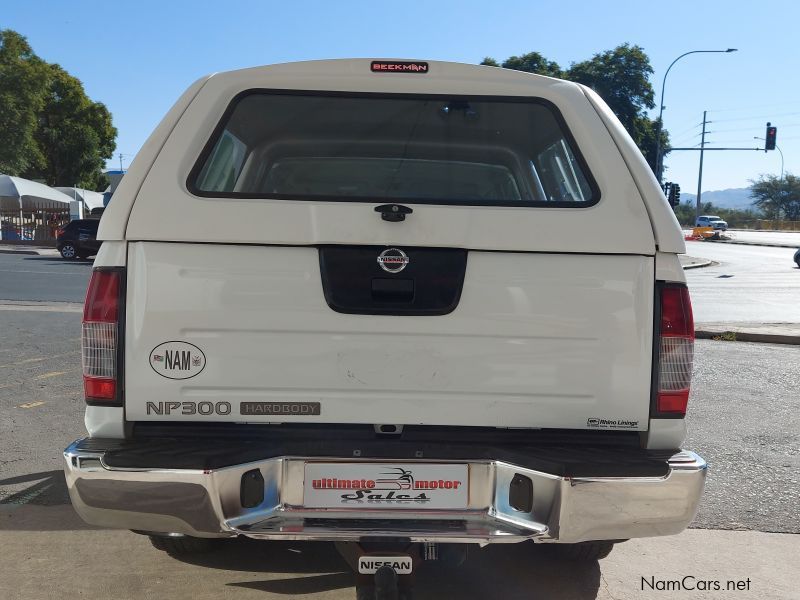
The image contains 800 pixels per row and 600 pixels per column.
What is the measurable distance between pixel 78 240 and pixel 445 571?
84.3 ft

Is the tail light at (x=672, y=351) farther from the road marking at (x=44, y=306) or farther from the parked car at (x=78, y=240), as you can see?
the parked car at (x=78, y=240)

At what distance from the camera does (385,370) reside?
2.45 m

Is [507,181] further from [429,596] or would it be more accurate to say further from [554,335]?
[429,596]

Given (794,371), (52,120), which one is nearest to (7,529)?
(794,371)

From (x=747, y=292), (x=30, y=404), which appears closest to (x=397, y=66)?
(x=30, y=404)

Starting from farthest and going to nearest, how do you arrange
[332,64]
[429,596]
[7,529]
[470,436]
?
[7,529] → [429,596] → [332,64] → [470,436]

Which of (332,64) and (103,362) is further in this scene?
(332,64)

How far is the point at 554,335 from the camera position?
7.95 ft

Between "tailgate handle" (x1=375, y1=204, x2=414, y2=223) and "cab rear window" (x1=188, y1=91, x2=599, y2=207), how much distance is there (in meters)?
0.07

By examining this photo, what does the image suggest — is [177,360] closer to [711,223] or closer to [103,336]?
[103,336]

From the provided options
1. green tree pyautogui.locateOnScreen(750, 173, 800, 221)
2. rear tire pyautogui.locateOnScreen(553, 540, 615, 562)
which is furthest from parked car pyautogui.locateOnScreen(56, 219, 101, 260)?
green tree pyautogui.locateOnScreen(750, 173, 800, 221)

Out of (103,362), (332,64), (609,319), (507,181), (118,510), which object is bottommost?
(118,510)

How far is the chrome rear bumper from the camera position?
7.59 feet

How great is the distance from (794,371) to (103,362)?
25.3 ft
